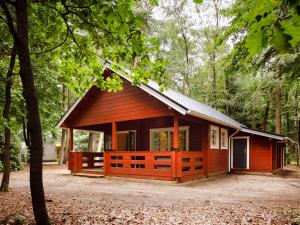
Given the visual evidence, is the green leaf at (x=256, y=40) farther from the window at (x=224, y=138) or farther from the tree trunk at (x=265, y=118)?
the tree trunk at (x=265, y=118)

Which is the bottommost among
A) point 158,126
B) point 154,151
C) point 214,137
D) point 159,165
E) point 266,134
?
point 159,165

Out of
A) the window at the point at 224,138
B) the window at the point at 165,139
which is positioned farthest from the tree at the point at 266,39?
the window at the point at 165,139

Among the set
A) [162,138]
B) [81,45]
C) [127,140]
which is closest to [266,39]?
[81,45]

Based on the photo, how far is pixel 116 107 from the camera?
567 inches

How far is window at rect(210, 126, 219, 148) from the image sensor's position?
15358mm

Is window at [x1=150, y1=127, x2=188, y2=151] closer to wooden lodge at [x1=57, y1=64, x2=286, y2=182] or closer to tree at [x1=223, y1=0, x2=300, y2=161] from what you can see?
wooden lodge at [x1=57, y1=64, x2=286, y2=182]

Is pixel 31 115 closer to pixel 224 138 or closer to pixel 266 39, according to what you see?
pixel 266 39

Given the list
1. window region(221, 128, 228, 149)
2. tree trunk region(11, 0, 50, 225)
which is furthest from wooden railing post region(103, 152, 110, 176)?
tree trunk region(11, 0, 50, 225)

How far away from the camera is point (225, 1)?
2609 centimetres

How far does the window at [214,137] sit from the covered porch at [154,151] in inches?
22.4

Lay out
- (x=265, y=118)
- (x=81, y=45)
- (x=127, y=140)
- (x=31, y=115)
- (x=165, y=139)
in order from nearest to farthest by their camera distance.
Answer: (x=31, y=115) → (x=81, y=45) → (x=165, y=139) → (x=127, y=140) → (x=265, y=118)

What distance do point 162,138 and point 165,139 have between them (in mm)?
220

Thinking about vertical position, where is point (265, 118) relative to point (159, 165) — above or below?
above

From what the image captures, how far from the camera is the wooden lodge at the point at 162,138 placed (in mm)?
12430
